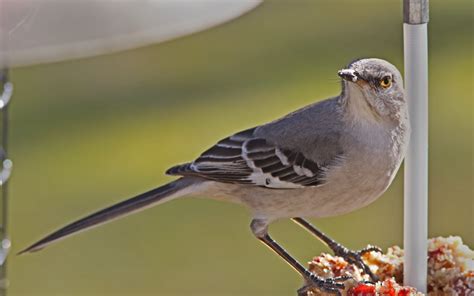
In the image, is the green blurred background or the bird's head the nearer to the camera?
the bird's head

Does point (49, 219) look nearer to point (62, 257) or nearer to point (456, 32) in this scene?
point (62, 257)

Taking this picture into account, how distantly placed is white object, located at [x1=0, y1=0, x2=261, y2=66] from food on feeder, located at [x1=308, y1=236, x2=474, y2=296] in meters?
0.69

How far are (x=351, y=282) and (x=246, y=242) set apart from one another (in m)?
6.00

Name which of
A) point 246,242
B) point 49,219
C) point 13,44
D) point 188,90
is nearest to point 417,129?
point 13,44

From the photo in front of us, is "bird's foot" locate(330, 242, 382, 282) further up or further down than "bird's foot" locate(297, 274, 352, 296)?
further down

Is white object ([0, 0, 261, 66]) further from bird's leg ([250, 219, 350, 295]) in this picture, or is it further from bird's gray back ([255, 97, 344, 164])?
bird's leg ([250, 219, 350, 295])

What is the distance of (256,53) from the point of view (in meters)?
11.8

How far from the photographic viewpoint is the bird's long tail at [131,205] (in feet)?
8.97

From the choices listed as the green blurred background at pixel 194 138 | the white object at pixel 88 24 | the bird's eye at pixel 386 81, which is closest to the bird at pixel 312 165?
the bird's eye at pixel 386 81

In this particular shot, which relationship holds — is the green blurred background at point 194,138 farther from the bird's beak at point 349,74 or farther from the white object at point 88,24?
the white object at point 88,24

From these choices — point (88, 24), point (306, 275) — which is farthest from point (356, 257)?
point (88, 24)

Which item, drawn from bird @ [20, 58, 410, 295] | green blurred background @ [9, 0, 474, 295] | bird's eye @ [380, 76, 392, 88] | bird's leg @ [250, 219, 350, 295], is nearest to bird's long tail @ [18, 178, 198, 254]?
bird @ [20, 58, 410, 295]

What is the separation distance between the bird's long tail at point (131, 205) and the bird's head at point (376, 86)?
1.97 feet

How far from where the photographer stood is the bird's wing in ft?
9.06
